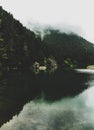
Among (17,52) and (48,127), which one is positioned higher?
(17,52)

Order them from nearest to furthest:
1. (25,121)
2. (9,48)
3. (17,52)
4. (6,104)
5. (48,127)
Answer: (48,127) → (25,121) → (6,104) → (9,48) → (17,52)

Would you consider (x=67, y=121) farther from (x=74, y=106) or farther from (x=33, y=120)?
(x=74, y=106)

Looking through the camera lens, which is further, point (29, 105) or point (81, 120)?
point (29, 105)

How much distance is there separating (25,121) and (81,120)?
4.78 m

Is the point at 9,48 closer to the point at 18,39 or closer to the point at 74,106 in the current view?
the point at 18,39

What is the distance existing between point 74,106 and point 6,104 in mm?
7402

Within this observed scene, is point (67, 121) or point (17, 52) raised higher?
point (17, 52)

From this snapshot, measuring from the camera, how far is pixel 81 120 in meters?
28.2

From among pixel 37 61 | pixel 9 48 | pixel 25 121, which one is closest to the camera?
pixel 25 121

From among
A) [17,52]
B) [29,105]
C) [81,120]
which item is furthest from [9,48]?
Result: [81,120]

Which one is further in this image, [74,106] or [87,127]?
[74,106]

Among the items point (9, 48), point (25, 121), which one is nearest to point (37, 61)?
point (9, 48)

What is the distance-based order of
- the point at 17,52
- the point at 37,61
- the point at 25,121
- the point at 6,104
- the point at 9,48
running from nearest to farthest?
the point at 25,121 < the point at 6,104 < the point at 9,48 < the point at 17,52 < the point at 37,61

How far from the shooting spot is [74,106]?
3688 cm
